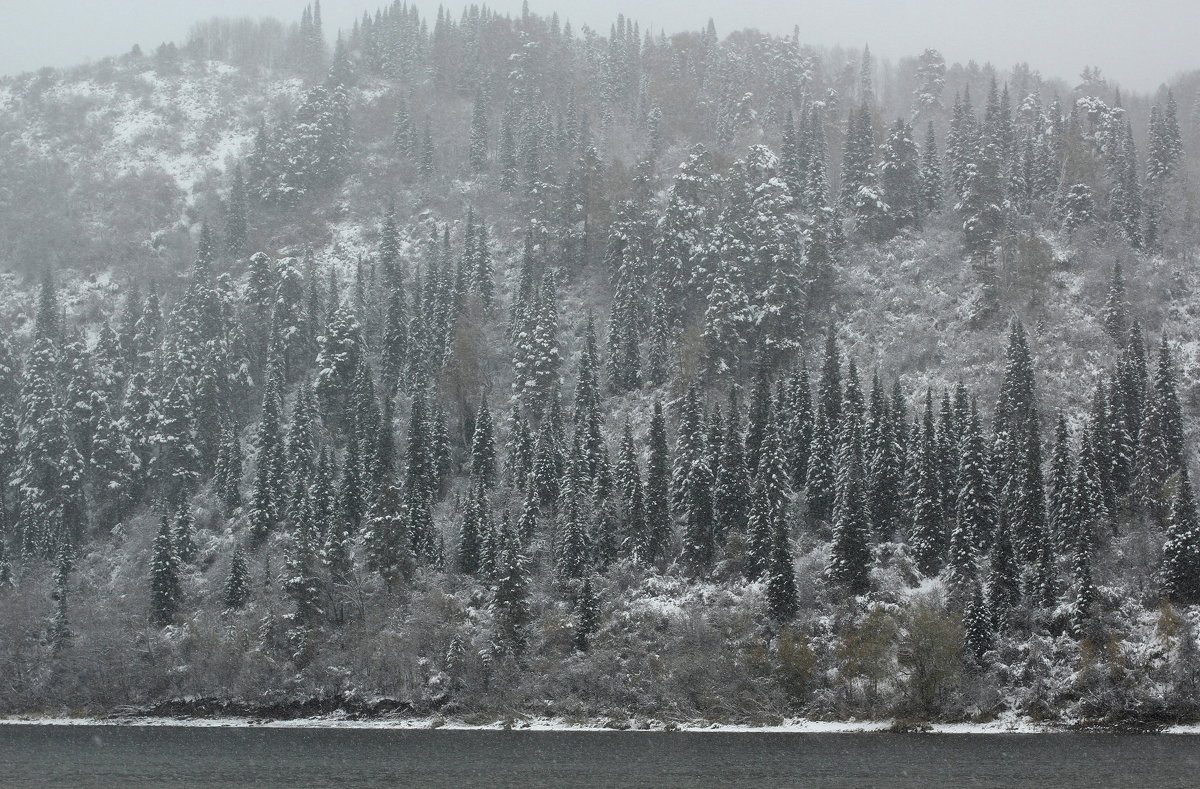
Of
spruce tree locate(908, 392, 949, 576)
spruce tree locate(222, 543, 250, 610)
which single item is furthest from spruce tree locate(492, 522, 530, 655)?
spruce tree locate(908, 392, 949, 576)

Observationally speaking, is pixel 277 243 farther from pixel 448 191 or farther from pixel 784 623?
pixel 784 623

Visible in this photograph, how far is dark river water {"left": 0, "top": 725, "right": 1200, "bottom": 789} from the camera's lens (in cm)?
6175

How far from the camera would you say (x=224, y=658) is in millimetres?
86750

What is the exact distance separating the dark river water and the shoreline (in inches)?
34.4

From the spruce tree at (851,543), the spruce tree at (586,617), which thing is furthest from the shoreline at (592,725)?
the spruce tree at (851,543)

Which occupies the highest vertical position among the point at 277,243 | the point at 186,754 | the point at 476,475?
the point at 277,243

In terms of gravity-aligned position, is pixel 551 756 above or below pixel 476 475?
below

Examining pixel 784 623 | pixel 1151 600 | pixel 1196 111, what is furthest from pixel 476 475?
pixel 1196 111

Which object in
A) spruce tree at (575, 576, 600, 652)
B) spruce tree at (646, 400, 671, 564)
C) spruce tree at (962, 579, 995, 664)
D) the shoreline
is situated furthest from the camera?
spruce tree at (646, 400, 671, 564)

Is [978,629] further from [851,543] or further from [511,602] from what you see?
[511,602]

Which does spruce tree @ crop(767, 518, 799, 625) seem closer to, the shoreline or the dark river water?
the shoreline

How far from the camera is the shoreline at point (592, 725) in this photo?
234ft

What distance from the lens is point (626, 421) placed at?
10419 centimetres

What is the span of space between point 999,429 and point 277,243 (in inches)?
4175
